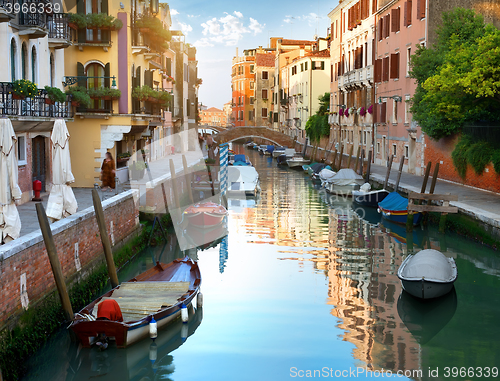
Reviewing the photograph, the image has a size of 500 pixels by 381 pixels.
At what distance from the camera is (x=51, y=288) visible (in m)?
8.66

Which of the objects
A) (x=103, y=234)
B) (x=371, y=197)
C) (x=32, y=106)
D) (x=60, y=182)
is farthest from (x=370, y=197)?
(x=103, y=234)

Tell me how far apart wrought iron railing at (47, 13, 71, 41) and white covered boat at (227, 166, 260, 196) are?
1045 centimetres

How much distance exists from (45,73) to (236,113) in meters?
68.8

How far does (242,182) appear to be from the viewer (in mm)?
25234

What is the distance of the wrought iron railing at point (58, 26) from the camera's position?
15805 millimetres

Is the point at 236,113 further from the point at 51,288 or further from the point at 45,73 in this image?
the point at 51,288

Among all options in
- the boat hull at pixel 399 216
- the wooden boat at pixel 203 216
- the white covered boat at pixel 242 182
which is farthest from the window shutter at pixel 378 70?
the wooden boat at pixel 203 216

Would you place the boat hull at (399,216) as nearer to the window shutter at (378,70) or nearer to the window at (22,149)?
the window at (22,149)

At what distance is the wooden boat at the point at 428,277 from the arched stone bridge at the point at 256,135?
4700 cm

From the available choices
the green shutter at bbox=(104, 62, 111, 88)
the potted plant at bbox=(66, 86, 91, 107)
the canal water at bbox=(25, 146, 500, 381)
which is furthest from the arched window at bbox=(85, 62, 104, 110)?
the canal water at bbox=(25, 146, 500, 381)

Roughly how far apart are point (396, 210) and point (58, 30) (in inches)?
435

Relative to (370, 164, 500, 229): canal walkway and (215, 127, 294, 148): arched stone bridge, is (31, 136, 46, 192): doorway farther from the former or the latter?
(215, 127, 294, 148): arched stone bridge

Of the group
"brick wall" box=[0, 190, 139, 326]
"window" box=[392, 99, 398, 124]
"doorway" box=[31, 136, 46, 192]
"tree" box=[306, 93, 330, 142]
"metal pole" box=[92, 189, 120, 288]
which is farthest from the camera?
"tree" box=[306, 93, 330, 142]

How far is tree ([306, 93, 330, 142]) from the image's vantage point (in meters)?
45.0
